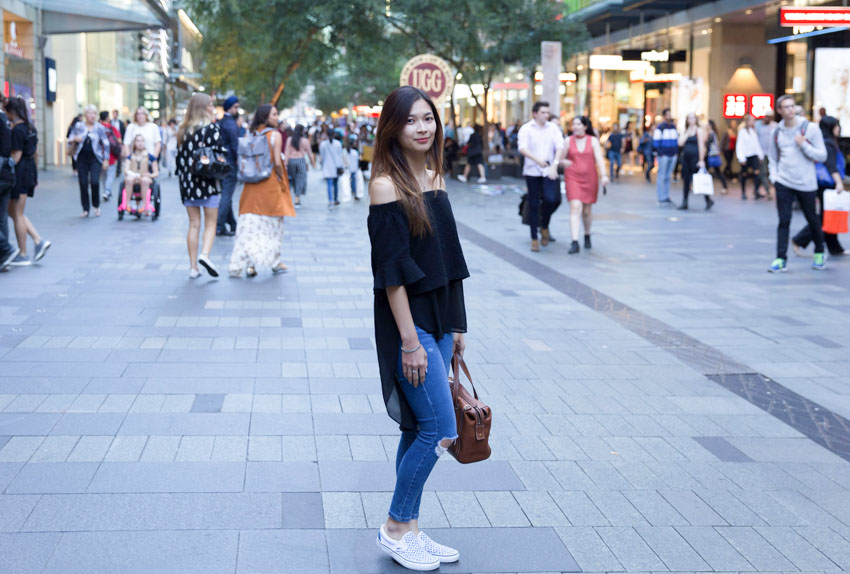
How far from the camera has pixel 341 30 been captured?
94.5 ft

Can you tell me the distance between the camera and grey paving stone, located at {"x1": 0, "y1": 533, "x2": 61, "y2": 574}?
148 inches

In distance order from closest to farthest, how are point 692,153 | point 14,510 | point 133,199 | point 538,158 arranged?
point 14,510 → point 538,158 → point 133,199 → point 692,153

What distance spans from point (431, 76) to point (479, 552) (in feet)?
36.0

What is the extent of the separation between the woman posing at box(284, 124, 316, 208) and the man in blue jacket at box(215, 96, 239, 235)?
5.71 metres

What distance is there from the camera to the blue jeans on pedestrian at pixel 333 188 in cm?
2158

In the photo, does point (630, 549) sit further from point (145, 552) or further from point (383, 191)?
point (145, 552)

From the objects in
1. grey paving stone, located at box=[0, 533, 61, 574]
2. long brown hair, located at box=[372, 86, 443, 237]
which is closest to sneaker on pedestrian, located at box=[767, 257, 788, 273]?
long brown hair, located at box=[372, 86, 443, 237]

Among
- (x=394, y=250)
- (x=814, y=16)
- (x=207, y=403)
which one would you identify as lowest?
(x=207, y=403)

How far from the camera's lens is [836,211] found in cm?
1243

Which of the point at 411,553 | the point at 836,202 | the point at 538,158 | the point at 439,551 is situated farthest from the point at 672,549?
the point at 538,158

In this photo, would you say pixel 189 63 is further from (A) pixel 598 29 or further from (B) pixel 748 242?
(B) pixel 748 242

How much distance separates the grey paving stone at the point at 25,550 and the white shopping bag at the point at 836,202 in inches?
407

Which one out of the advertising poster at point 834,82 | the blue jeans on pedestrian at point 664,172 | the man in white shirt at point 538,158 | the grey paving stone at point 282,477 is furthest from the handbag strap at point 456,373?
the blue jeans on pedestrian at point 664,172

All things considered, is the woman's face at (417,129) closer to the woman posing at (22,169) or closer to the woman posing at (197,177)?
the woman posing at (197,177)
